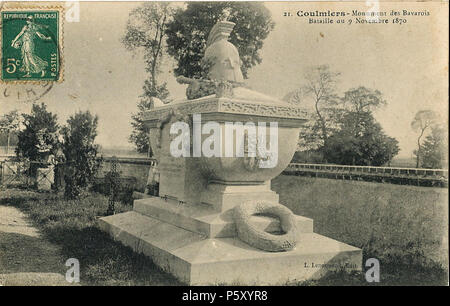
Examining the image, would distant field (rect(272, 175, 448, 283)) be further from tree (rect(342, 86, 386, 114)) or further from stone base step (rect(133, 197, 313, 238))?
tree (rect(342, 86, 386, 114))

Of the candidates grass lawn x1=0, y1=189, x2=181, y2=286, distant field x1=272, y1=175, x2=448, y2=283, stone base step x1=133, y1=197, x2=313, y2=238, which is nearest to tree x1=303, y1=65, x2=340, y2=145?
distant field x1=272, y1=175, x2=448, y2=283

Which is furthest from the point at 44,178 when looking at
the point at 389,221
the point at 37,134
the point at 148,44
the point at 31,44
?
the point at 389,221

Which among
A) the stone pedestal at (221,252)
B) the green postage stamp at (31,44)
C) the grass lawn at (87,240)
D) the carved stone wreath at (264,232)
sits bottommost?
the grass lawn at (87,240)

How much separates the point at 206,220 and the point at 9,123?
10.8 metres

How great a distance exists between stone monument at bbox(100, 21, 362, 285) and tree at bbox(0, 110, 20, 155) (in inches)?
334

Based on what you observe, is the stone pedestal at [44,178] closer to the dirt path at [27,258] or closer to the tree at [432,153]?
the dirt path at [27,258]

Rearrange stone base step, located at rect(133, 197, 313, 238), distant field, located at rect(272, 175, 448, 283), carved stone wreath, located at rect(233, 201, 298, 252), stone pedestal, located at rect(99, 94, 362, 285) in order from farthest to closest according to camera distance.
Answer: distant field, located at rect(272, 175, 448, 283), stone base step, located at rect(133, 197, 313, 238), carved stone wreath, located at rect(233, 201, 298, 252), stone pedestal, located at rect(99, 94, 362, 285)

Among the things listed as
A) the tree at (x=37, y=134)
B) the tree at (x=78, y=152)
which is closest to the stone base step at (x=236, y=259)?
the tree at (x=78, y=152)

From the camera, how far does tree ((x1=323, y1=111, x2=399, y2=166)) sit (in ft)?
43.5

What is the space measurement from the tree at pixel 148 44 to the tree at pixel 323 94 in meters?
5.48

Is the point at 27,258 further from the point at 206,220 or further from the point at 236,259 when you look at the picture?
the point at 236,259

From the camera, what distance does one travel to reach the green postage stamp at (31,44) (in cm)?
555

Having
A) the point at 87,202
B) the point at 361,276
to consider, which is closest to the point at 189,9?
the point at 87,202

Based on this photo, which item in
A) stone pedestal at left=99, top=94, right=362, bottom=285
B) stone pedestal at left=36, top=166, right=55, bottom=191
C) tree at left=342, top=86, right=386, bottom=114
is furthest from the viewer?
tree at left=342, top=86, right=386, bottom=114
